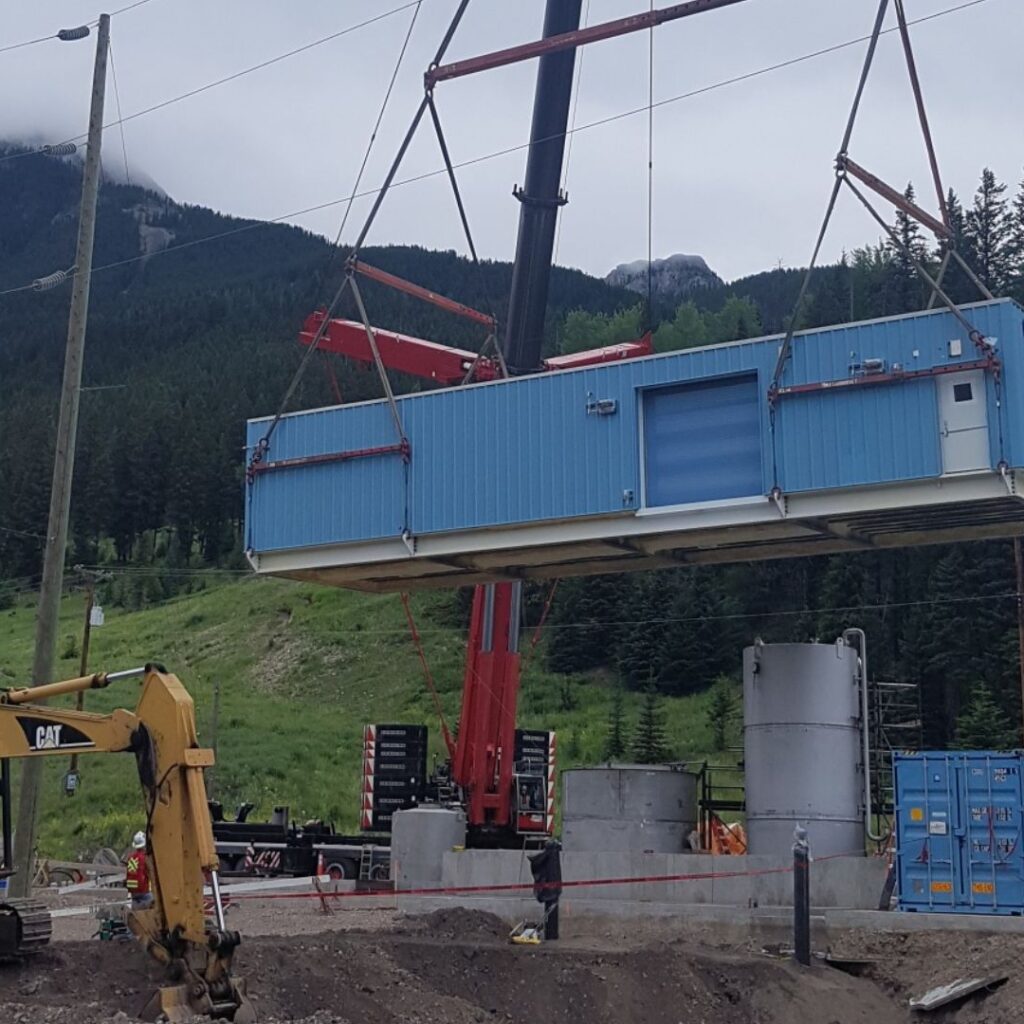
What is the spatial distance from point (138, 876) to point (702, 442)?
962cm

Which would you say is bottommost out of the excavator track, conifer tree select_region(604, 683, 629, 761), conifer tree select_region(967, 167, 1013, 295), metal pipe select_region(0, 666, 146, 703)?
the excavator track

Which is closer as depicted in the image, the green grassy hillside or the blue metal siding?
the blue metal siding

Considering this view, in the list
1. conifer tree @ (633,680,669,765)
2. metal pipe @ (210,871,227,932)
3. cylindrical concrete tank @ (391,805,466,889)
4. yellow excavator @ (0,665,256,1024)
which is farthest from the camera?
conifer tree @ (633,680,669,765)

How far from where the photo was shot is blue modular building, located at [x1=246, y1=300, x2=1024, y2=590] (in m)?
19.4

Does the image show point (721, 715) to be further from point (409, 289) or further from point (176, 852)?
point (176, 852)

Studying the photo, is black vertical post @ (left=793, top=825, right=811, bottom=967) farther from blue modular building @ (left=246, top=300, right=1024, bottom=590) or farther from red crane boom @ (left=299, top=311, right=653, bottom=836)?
red crane boom @ (left=299, top=311, right=653, bottom=836)

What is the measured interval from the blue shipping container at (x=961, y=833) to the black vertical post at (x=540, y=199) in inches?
398

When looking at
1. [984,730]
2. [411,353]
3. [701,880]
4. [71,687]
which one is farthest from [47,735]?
[984,730]

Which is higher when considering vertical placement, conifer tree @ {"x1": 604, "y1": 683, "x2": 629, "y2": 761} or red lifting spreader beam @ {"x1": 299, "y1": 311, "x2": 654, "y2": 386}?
red lifting spreader beam @ {"x1": 299, "y1": 311, "x2": 654, "y2": 386}

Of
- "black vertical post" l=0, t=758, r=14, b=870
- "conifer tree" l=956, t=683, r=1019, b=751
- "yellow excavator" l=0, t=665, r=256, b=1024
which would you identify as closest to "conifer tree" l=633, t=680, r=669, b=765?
"conifer tree" l=956, t=683, r=1019, b=751

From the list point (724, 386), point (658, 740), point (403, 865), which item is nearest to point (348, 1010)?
point (724, 386)

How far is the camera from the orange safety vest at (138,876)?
18.0 meters

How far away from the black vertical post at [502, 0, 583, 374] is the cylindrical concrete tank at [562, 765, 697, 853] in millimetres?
7336

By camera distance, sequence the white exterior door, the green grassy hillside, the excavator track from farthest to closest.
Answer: the green grassy hillside → the white exterior door → the excavator track
